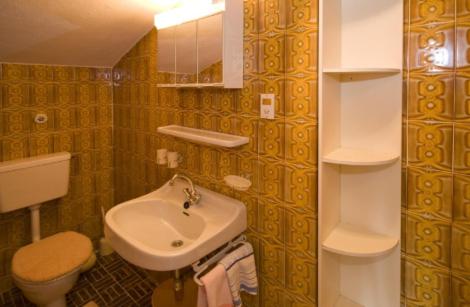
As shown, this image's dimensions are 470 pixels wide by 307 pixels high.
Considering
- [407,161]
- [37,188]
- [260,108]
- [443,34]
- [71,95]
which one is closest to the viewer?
[443,34]

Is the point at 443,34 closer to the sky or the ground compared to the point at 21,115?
closer to the sky

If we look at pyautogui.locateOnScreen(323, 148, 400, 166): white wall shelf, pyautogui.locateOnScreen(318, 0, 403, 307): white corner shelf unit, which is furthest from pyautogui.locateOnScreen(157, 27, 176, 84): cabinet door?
pyautogui.locateOnScreen(323, 148, 400, 166): white wall shelf

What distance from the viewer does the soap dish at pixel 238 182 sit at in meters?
1.44

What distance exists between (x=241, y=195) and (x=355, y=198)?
0.55m

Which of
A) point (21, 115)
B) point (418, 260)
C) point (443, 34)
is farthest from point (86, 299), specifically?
point (443, 34)

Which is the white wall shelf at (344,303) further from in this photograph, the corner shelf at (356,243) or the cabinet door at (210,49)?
the cabinet door at (210,49)

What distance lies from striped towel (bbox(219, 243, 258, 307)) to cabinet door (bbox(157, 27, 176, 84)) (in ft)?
3.33

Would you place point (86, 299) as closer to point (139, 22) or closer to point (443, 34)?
point (139, 22)

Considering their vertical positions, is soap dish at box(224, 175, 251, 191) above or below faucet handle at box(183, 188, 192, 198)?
above

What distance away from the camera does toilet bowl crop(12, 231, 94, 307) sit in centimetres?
160

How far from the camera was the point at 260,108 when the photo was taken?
53.3 inches

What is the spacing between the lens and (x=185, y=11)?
150cm

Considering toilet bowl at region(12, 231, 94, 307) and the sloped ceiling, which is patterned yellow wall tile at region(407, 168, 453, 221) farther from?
toilet bowl at region(12, 231, 94, 307)

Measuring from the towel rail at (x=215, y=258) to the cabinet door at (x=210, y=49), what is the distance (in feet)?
2.61
